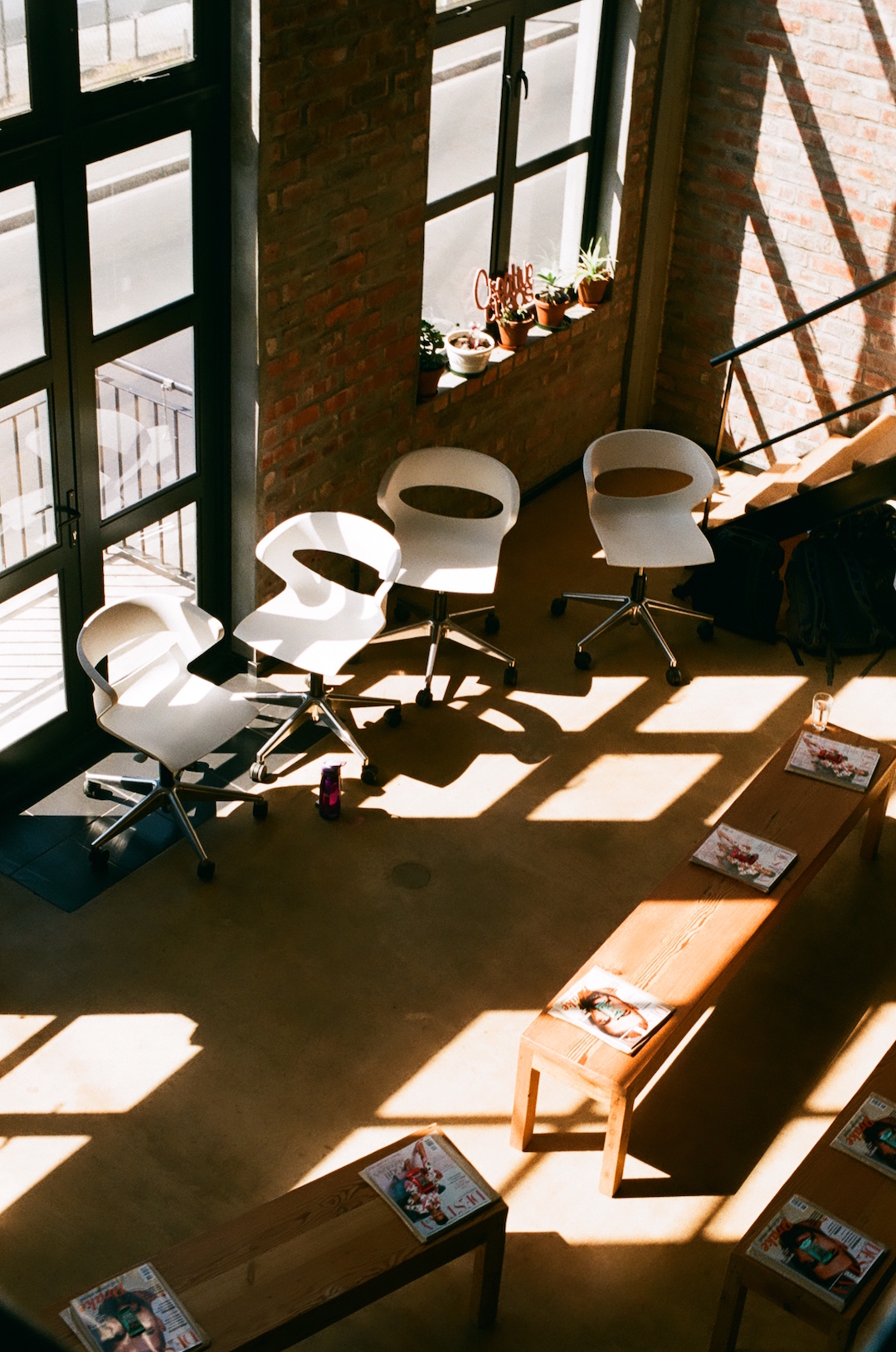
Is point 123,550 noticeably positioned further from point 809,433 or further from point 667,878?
point 809,433

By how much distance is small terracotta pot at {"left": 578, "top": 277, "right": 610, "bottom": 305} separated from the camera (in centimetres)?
710

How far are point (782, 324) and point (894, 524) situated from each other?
53.4 inches

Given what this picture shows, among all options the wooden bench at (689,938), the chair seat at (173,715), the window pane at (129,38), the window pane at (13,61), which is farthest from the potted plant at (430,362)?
the wooden bench at (689,938)

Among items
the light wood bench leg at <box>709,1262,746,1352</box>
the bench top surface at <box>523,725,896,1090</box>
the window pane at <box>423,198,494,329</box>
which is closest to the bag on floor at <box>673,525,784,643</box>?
the bench top surface at <box>523,725,896,1090</box>

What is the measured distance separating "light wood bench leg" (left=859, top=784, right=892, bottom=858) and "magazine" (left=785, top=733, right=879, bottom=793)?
0.43 feet

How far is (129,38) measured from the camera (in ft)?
15.0

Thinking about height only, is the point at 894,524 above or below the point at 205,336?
below

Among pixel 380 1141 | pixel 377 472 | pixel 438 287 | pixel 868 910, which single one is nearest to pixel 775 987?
pixel 868 910

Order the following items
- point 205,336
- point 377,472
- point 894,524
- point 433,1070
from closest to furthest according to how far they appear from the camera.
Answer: point 433,1070 → point 205,336 → point 377,472 → point 894,524

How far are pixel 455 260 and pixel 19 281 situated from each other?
8.44ft

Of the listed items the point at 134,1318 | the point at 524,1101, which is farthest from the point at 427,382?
the point at 134,1318

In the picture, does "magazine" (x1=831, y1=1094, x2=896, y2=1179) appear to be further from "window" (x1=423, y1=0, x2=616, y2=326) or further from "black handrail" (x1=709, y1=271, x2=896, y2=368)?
"window" (x1=423, y1=0, x2=616, y2=326)

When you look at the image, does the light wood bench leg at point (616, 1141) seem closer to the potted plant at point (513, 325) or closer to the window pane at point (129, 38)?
the window pane at point (129, 38)

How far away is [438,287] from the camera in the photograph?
21.3 feet
